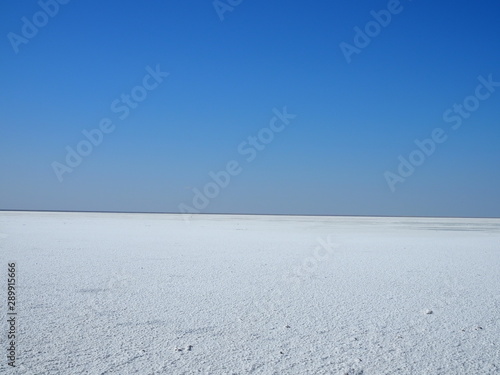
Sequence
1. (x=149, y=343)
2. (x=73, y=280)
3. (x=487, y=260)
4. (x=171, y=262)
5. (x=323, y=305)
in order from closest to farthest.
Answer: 1. (x=149, y=343)
2. (x=323, y=305)
3. (x=73, y=280)
4. (x=171, y=262)
5. (x=487, y=260)

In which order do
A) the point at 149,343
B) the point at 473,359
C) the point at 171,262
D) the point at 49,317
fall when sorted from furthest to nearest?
the point at 171,262 → the point at 49,317 → the point at 149,343 → the point at 473,359

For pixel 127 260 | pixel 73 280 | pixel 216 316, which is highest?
pixel 127 260

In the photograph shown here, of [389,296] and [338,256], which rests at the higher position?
[338,256]

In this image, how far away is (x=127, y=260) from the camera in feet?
23.6

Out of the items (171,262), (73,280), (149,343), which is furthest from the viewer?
(171,262)

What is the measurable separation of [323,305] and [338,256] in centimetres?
432

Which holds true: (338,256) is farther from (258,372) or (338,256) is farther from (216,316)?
(258,372)

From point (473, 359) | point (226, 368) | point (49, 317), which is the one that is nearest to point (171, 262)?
point (49, 317)

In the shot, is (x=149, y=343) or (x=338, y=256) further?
(x=338, y=256)

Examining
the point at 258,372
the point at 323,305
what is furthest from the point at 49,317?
the point at 323,305

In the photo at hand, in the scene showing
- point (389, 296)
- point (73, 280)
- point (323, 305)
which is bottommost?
point (389, 296)

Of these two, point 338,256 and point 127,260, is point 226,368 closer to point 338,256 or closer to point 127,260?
point 127,260

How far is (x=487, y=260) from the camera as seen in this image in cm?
782

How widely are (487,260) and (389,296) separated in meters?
4.71
